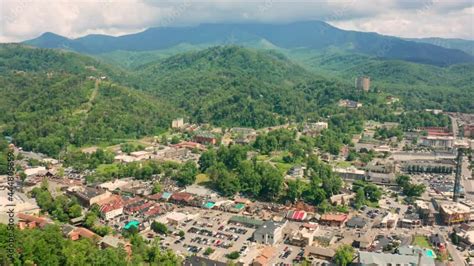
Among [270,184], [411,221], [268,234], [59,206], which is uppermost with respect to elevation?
[59,206]

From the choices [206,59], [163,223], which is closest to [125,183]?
[163,223]

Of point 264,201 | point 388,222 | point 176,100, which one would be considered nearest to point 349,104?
point 176,100

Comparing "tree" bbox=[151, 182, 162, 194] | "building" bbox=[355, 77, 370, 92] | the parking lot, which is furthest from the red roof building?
"building" bbox=[355, 77, 370, 92]

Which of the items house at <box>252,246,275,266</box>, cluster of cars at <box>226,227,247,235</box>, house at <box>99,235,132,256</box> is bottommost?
cluster of cars at <box>226,227,247,235</box>

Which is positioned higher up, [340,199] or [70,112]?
[70,112]

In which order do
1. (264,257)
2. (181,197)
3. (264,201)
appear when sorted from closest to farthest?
(264,257)
(181,197)
(264,201)

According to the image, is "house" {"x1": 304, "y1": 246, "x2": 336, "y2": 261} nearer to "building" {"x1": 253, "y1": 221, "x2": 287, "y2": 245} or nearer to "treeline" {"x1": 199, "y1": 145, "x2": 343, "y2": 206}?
"building" {"x1": 253, "y1": 221, "x2": 287, "y2": 245}

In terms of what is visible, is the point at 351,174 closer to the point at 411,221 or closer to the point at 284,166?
the point at 284,166

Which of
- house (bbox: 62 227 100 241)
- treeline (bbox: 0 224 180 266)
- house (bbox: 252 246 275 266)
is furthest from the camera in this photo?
house (bbox: 62 227 100 241)
